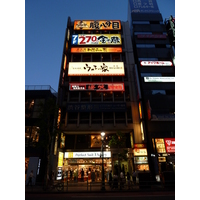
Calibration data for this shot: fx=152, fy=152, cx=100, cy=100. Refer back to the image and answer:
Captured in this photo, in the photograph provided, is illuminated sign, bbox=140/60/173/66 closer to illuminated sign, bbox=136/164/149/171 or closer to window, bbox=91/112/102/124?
window, bbox=91/112/102/124

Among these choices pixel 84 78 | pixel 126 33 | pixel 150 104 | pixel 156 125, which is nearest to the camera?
pixel 156 125

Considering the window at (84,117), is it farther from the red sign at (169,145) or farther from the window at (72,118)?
the red sign at (169,145)

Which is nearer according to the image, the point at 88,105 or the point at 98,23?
the point at 88,105

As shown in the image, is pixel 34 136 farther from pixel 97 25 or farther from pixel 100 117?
pixel 97 25

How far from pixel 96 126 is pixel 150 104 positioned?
942 centimetres

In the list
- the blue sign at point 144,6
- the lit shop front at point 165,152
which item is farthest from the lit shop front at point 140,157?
the blue sign at point 144,6

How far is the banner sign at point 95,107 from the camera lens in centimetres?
2477

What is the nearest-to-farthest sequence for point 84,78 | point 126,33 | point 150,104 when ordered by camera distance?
point 150,104 → point 84,78 → point 126,33

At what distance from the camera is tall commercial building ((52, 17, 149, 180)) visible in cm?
2375

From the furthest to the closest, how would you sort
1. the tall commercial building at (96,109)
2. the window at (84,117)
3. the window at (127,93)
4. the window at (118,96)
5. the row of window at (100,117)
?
the window at (127,93)
the window at (118,96)
the window at (84,117)
the row of window at (100,117)
the tall commercial building at (96,109)

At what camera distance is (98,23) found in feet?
116

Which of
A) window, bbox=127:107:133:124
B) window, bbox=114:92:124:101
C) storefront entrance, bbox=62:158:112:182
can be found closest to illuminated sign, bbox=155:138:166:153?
window, bbox=127:107:133:124

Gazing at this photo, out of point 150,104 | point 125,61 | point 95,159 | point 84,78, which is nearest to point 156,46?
point 125,61

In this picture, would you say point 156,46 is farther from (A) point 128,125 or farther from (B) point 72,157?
(B) point 72,157
